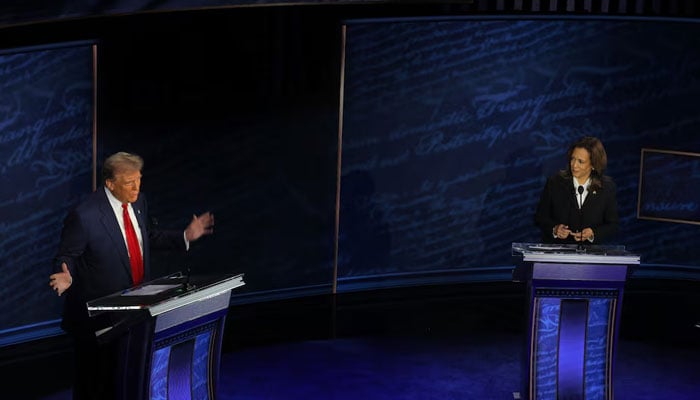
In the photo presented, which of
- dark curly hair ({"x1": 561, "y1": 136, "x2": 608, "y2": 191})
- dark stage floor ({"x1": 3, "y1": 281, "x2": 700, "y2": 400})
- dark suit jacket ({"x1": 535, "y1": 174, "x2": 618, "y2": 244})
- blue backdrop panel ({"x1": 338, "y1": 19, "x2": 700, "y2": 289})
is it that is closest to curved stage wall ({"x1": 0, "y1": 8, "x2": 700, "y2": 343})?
blue backdrop panel ({"x1": 338, "y1": 19, "x2": 700, "y2": 289})

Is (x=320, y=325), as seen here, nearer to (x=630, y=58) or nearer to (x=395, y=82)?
(x=395, y=82)

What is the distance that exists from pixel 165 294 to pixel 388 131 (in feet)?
15.9

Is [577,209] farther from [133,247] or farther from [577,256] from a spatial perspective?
[133,247]

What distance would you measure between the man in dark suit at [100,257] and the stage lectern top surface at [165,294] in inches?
10.1

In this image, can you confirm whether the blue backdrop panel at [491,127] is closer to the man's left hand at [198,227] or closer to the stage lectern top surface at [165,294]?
the man's left hand at [198,227]

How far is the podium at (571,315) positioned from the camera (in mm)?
5797

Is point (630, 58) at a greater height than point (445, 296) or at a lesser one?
greater

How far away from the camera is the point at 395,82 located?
366 inches

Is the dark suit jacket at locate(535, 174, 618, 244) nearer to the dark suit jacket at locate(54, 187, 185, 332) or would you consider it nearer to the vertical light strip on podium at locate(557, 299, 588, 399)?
the vertical light strip on podium at locate(557, 299, 588, 399)

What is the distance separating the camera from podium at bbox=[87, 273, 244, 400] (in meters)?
4.60

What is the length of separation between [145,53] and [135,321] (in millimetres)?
3597

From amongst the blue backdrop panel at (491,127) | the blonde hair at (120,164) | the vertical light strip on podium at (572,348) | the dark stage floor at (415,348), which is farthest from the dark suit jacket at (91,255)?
the blue backdrop panel at (491,127)

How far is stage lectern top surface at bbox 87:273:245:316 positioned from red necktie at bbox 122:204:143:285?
0.70 feet

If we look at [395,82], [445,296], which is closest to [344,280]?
[445,296]
